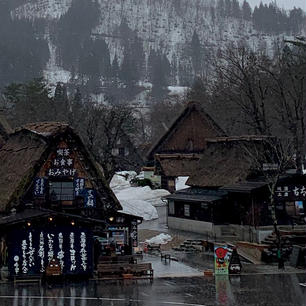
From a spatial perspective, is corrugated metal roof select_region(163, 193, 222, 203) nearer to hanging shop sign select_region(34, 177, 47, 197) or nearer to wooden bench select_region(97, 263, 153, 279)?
wooden bench select_region(97, 263, 153, 279)

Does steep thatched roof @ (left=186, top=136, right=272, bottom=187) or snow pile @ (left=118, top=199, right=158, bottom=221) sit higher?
steep thatched roof @ (left=186, top=136, right=272, bottom=187)

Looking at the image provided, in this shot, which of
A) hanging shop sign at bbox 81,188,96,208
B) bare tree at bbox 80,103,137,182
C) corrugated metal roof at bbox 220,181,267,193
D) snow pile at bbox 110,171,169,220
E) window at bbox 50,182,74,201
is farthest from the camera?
snow pile at bbox 110,171,169,220

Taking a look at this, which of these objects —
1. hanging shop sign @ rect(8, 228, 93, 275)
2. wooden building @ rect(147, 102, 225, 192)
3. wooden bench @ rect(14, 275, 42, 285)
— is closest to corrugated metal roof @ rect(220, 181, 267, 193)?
hanging shop sign @ rect(8, 228, 93, 275)

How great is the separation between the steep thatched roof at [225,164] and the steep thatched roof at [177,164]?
48.8 ft

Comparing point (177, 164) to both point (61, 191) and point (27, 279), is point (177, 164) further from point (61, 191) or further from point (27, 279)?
point (27, 279)

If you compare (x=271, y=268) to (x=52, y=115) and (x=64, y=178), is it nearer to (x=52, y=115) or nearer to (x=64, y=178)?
(x=64, y=178)

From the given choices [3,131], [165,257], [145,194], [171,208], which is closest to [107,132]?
[171,208]

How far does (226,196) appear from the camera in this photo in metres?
36.0

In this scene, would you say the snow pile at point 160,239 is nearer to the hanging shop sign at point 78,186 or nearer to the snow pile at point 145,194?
the hanging shop sign at point 78,186

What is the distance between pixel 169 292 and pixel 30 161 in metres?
9.74

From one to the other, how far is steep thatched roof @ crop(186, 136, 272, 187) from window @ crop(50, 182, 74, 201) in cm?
1262

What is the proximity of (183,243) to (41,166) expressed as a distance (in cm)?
1185

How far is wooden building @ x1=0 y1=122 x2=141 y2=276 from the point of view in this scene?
79.6 ft

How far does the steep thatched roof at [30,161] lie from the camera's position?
2617 centimetres
